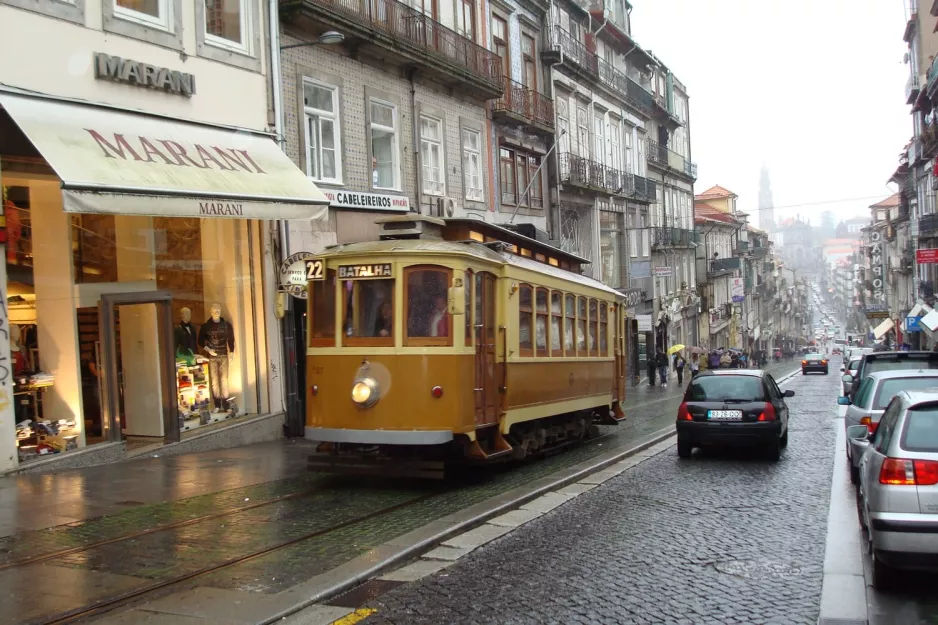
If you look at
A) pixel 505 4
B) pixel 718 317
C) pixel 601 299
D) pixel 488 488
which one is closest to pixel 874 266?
pixel 718 317

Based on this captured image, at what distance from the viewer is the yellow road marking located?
21.2ft

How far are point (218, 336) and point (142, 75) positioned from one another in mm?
4826

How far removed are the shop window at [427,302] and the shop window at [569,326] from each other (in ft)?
14.7

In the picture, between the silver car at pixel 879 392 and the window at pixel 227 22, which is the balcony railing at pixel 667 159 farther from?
the silver car at pixel 879 392

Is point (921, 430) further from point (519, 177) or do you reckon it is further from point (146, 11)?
point (519, 177)

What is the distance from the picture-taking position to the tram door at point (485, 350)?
12.0m

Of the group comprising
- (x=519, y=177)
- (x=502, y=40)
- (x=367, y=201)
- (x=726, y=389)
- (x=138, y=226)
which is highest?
(x=502, y=40)

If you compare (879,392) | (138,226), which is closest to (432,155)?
(138,226)

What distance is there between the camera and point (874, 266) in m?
93.3

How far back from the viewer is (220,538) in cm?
885

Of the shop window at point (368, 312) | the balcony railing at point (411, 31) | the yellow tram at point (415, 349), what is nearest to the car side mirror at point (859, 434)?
the yellow tram at point (415, 349)

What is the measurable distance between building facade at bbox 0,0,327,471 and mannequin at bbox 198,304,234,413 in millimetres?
28

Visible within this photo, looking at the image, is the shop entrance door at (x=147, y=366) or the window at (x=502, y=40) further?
the window at (x=502, y=40)

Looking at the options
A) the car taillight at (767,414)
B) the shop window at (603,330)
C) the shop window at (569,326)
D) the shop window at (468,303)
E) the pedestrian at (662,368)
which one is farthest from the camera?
the pedestrian at (662,368)
